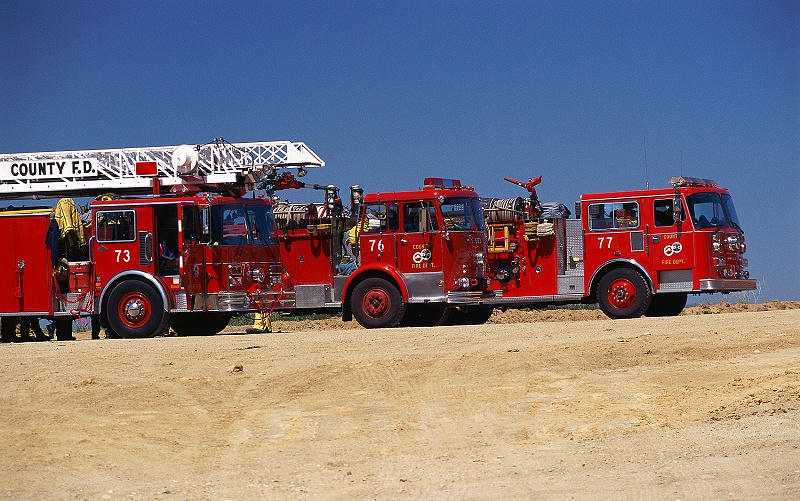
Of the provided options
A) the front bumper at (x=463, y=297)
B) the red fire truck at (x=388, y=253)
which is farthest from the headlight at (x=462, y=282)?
the front bumper at (x=463, y=297)

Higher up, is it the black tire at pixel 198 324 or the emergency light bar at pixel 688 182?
the emergency light bar at pixel 688 182

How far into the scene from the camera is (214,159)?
25.2m

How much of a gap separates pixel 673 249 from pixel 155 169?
10.2 meters

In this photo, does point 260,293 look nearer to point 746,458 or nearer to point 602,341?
point 602,341

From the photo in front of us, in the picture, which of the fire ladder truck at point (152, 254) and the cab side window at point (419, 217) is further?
the cab side window at point (419, 217)

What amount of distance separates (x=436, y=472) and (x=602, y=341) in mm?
7729

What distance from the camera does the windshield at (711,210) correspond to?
2425 cm

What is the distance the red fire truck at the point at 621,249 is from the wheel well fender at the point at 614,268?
0.02m

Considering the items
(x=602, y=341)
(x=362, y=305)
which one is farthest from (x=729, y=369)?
(x=362, y=305)

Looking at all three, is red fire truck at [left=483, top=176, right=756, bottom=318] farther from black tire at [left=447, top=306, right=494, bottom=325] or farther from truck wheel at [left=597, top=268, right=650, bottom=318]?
black tire at [left=447, top=306, right=494, bottom=325]

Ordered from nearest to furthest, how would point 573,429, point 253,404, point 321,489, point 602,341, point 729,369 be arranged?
point 321,489
point 573,429
point 253,404
point 729,369
point 602,341

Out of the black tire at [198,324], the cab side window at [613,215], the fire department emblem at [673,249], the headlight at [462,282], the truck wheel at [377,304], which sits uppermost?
the cab side window at [613,215]

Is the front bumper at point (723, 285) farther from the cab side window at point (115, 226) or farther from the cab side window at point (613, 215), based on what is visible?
the cab side window at point (115, 226)

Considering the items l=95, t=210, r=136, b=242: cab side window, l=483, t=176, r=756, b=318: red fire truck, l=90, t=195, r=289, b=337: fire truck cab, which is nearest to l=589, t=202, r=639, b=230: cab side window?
l=483, t=176, r=756, b=318: red fire truck
